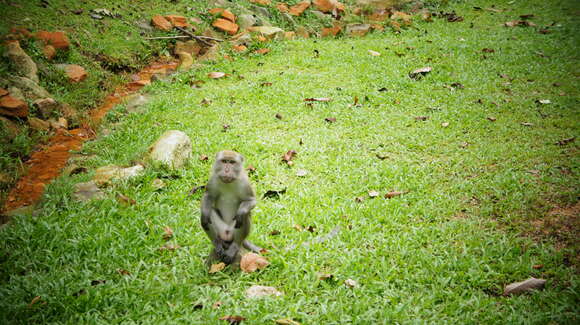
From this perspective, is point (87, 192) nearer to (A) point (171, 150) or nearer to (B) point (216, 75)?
(A) point (171, 150)

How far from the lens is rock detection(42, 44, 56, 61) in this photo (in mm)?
7983

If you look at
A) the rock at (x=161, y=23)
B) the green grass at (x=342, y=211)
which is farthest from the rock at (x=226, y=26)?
the green grass at (x=342, y=211)

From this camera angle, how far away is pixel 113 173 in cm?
506

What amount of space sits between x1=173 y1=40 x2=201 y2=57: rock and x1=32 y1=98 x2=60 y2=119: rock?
4.12 metres

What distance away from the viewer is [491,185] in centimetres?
467

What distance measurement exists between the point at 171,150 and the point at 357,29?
874 cm

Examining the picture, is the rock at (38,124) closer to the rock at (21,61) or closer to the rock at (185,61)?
the rock at (21,61)

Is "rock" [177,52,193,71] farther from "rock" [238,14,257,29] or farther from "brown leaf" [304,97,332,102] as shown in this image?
"brown leaf" [304,97,332,102]

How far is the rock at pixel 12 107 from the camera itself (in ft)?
20.3

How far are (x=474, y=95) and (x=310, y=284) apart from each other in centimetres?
582

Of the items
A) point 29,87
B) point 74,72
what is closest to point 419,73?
point 74,72

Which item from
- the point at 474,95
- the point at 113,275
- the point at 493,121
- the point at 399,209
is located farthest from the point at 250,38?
the point at 113,275

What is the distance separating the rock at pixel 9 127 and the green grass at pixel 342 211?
1269mm

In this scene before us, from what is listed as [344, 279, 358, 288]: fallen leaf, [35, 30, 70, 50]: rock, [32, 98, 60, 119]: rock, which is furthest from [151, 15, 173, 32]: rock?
[344, 279, 358, 288]: fallen leaf
